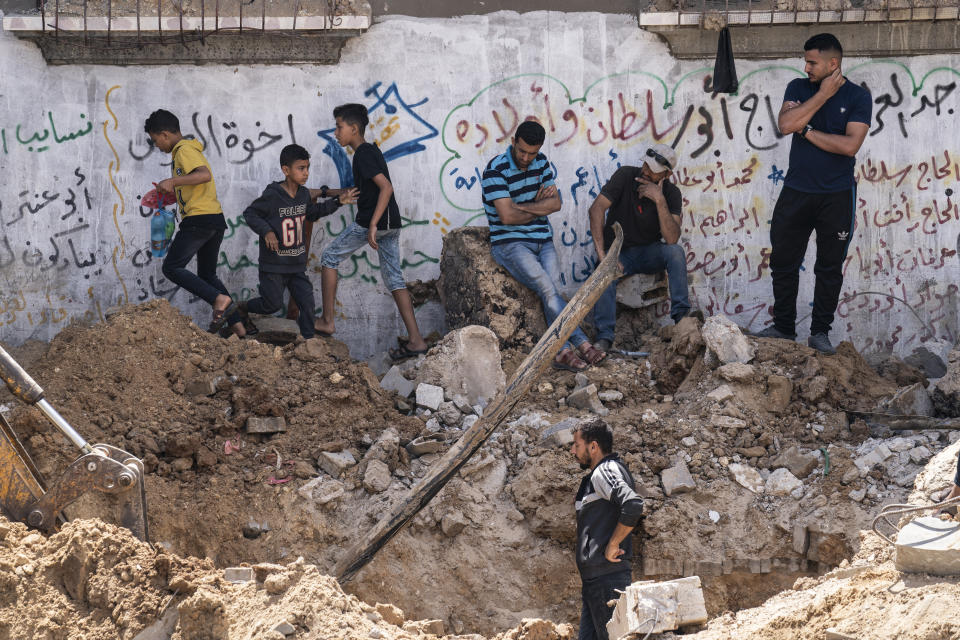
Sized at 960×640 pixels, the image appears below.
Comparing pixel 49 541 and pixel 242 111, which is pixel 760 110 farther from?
pixel 49 541

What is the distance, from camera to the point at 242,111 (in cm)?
973

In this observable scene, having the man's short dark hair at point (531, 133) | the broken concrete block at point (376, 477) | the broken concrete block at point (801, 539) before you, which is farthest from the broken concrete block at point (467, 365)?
the broken concrete block at point (801, 539)

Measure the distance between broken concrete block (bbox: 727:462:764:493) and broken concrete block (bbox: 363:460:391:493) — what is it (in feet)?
7.45

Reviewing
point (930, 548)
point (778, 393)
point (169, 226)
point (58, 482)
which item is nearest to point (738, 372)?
point (778, 393)

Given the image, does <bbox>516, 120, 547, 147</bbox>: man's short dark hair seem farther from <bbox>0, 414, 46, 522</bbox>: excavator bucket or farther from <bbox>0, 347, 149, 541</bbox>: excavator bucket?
<bbox>0, 414, 46, 522</bbox>: excavator bucket

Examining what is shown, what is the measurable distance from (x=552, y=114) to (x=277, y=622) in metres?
5.61

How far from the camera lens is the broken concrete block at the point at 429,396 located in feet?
27.5

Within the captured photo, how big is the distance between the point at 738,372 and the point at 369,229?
303cm

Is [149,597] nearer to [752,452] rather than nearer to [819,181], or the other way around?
[752,452]

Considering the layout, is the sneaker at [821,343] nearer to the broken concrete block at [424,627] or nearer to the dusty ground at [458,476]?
the dusty ground at [458,476]

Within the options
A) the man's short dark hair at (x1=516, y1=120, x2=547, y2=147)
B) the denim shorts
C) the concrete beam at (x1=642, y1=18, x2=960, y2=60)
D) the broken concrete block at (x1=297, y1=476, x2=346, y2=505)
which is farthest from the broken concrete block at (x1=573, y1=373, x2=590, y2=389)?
the concrete beam at (x1=642, y1=18, x2=960, y2=60)

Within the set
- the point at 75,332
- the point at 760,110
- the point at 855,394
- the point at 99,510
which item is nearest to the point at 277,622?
the point at 99,510

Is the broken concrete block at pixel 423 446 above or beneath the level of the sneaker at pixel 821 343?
beneath

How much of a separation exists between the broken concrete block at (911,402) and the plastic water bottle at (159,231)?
5721 mm
